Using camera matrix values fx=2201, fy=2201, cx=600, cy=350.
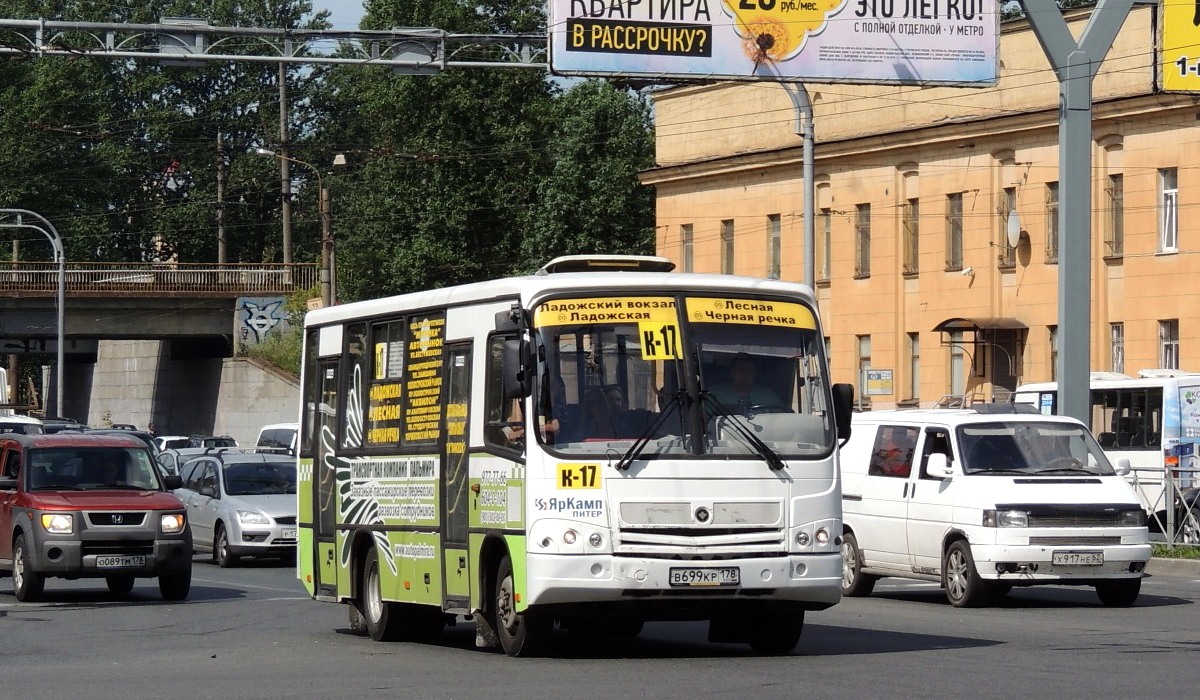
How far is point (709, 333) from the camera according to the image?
1526cm

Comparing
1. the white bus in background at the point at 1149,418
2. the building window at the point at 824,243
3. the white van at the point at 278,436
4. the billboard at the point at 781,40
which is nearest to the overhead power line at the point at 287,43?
the billboard at the point at 781,40

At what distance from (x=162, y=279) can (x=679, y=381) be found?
2462 inches

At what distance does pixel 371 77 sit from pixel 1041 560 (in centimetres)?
6208

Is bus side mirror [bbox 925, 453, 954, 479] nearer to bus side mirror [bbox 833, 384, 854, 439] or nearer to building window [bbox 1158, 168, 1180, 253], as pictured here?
bus side mirror [bbox 833, 384, 854, 439]

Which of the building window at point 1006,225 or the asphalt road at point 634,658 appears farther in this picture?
the building window at point 1006,225

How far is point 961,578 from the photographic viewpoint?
21.2m

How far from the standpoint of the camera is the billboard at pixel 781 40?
29625mm

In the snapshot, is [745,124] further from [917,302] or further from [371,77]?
[371,77]

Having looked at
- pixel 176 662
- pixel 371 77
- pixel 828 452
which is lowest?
pixel 176 662

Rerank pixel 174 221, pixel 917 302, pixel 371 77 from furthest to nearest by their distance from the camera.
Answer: pixel 174 221 → pixel 371 77 → pixel 917 302

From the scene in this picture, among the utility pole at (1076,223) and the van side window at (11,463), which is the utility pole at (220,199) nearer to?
the utility pole at (1076,223)

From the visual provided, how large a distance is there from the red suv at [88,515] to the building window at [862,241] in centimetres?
3578

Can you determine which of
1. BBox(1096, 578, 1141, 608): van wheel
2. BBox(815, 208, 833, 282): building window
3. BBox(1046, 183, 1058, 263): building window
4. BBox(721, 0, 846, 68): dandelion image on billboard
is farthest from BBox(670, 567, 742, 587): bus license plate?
BBox(815, 208, 833, 282): building window

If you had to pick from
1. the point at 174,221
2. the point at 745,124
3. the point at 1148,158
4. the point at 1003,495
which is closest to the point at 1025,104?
the point at 1148,158
